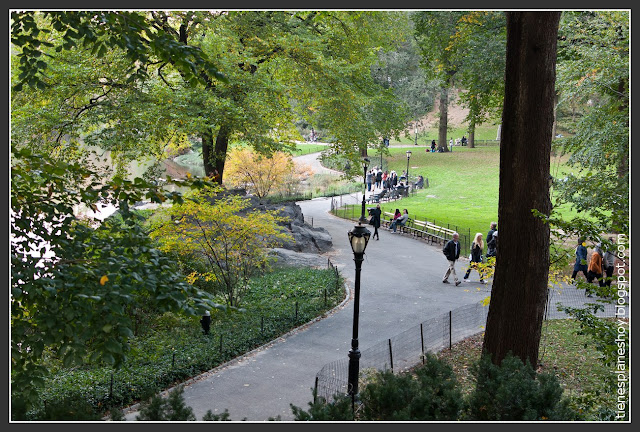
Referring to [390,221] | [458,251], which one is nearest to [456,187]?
[390,221]

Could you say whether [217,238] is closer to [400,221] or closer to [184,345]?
[184,345]

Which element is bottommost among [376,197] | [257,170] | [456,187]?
[376,197]

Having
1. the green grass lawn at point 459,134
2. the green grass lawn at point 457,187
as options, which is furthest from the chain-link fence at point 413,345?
the green grass lawn at point 459,134

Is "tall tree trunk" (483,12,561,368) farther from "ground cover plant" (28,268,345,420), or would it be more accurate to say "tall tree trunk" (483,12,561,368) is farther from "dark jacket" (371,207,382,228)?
"dark jacket" (371,207,382,228)

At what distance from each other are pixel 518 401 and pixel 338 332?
284 inches

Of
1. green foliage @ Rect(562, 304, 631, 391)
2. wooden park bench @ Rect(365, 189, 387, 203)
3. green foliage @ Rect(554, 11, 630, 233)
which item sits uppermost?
green foliage @ Rect(554, 11, 630, 233)

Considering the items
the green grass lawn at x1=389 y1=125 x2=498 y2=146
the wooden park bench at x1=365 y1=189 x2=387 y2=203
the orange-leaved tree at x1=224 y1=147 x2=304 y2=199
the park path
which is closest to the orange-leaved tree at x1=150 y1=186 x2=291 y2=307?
the park path

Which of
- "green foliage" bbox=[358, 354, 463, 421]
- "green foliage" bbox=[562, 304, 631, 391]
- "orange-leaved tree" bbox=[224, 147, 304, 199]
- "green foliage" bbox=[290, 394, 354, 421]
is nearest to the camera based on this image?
"green foliage" bbox=[290, 394, 354, 421]

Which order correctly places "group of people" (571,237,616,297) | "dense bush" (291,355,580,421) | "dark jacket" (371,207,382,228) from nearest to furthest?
"dense bush" (291,355,580,421), "group of people" (571,237,616,297), "dark jacket" (371,207,382,228)

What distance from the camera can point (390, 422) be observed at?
5.66 meters

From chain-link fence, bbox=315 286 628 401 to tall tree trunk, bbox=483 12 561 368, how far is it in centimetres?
143

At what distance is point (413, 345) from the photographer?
12000 millimetres

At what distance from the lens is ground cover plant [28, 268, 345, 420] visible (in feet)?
30.7

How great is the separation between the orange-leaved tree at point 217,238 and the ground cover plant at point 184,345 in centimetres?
82
